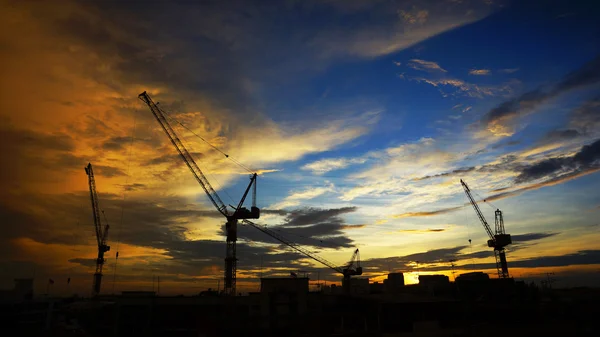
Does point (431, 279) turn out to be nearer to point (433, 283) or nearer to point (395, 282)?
point (433, 283)

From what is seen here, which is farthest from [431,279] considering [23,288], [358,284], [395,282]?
[23,288]

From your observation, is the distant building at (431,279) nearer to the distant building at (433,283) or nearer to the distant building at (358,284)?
the distant building at (433,283)

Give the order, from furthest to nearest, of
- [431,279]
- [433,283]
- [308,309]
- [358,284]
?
[358,284] → [431,279] → [433,283] → [308,309]

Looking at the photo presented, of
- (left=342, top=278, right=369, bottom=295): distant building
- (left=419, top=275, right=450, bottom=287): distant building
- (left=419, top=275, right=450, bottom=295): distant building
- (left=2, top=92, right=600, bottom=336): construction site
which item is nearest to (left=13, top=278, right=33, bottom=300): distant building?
(left=2, top=92, right=600, bottom=336): construction site

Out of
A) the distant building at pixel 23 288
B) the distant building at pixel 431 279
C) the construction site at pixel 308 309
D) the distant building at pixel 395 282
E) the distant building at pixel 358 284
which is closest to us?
the construction site at pixel 308 309

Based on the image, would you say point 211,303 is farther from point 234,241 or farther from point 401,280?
point 401,280

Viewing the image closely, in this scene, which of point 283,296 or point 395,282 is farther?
point 395,282

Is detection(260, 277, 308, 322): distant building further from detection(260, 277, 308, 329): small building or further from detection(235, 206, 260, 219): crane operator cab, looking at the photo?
detection(235, 206, 260, 219): crane operator cab

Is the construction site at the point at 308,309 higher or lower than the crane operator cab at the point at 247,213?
lower

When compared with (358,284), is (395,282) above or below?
above

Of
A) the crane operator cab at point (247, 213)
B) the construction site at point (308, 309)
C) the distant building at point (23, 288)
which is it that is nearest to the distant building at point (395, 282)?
the construction site at point (308, 309)

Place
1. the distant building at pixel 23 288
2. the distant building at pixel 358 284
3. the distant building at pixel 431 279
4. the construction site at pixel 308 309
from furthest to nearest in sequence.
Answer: the distant building at pixel 358 284
the distant building at pixel 431 279
the distant building at pixel 23 288
the construction site at pixel 308 309

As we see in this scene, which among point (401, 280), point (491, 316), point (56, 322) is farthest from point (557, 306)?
point (56, 322)

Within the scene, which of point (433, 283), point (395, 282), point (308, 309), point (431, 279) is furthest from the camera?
point (431, 279)
